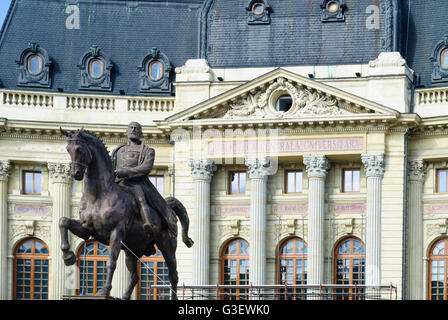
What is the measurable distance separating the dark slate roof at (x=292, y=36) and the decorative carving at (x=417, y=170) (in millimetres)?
4980

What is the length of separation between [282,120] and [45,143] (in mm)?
10799

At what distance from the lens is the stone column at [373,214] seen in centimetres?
6094

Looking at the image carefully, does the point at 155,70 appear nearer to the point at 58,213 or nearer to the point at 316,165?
the point at 58,213

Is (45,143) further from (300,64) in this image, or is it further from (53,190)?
(300,64)

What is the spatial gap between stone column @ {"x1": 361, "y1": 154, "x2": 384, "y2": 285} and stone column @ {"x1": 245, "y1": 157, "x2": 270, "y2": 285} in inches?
173

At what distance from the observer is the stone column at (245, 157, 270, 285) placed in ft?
205

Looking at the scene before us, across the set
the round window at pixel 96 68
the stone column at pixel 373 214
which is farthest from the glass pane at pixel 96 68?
the stone column at pixel 373 214

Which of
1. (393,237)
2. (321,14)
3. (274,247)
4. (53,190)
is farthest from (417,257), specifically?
(53,190)

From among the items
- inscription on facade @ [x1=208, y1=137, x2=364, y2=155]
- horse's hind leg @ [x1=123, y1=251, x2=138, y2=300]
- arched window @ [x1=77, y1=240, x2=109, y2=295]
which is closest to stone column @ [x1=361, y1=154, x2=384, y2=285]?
inscription on facade @ [x1=208, y1=137, x2=364, y2=155]

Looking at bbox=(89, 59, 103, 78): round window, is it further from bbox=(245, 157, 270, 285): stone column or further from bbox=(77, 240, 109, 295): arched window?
bbox=(245, 157, 270, 285): stone column

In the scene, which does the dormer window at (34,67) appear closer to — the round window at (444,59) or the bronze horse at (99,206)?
the round window at (444,59)

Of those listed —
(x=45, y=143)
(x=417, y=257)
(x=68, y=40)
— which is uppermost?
(x=68, y=40)

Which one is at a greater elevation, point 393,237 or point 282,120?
point 282,120

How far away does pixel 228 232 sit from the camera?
64188 millimetres
